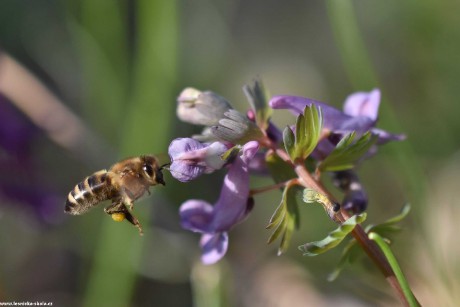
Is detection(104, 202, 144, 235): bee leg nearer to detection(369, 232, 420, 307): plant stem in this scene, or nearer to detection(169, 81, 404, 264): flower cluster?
detection(169, 81, 404, 264): flower cluster

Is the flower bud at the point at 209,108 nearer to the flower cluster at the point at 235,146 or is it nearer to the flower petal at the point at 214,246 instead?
the flower cluster at the point at 235,146

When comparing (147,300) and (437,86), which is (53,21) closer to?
(147,300)

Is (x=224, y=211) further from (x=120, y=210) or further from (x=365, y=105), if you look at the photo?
(x=365, y=105)

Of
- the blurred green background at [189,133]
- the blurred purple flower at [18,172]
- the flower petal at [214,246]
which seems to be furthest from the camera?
the blurred purple flower at [18,172]

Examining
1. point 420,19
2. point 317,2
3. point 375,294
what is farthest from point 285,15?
point 375,294

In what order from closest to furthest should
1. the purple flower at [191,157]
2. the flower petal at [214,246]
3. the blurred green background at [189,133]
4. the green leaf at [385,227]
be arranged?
1. the purple flower at [191,157]
2. the green leaf at [385,227]
3. the flower petal at [214,246]
4. the blurred green background at [189,133]

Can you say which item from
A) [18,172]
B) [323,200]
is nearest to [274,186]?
[323,200]

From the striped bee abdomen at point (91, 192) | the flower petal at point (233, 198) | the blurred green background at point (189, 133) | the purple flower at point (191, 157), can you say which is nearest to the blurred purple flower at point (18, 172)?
the blurred green background at point (189, 133)
